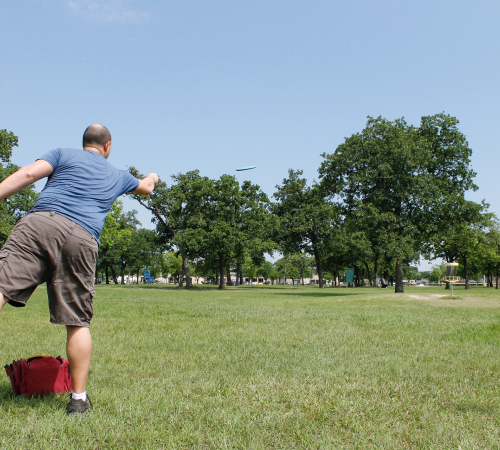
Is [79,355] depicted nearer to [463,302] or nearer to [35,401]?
[35,401]

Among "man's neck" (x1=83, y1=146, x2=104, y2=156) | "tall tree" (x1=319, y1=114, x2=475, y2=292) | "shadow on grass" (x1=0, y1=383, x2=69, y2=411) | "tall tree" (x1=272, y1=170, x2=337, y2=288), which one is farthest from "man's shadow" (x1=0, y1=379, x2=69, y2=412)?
"tall tree" (x1=272, y1=170, x2=337, y2=288)

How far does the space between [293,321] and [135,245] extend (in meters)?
72.1

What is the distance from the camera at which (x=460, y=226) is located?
2998 centimetres

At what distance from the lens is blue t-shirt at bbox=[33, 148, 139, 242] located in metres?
3.63

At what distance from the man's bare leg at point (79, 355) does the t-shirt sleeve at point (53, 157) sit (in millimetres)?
1400

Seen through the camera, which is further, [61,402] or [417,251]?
[417,251]

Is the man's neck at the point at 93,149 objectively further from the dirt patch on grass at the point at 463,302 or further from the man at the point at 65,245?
the dirt patch on grass at the point at 463,302

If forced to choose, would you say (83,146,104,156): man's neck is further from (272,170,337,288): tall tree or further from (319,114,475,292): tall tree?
(272,170,337,288): tall tree

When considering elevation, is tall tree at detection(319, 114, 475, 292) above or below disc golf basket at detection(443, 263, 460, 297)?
above

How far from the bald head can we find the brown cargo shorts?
90 centimetres

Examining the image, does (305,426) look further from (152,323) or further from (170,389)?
(152,323)

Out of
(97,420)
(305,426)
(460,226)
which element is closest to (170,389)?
(97,420)

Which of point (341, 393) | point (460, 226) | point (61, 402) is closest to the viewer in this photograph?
point (61, 402)

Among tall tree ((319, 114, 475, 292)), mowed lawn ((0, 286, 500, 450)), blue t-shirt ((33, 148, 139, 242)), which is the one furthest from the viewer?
tall tree ((319, 114, 475, 292))
